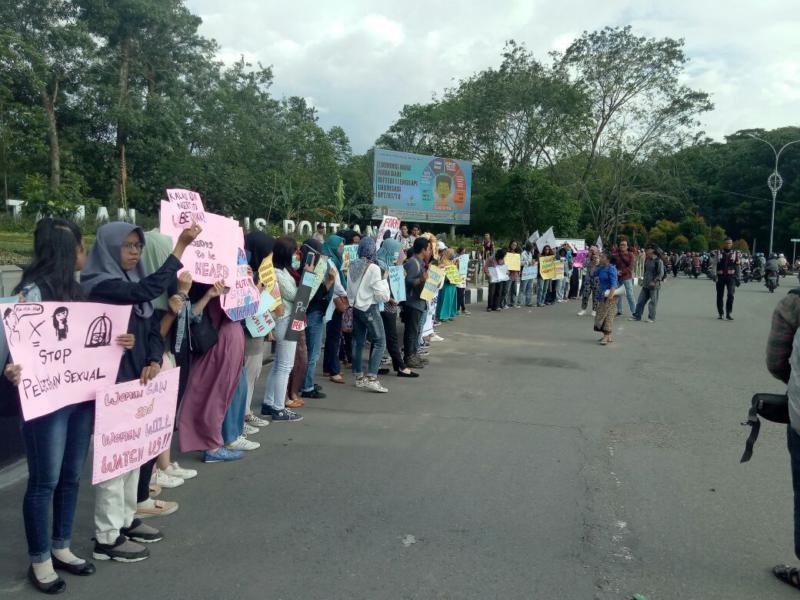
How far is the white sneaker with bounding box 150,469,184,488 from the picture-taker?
4.74 m

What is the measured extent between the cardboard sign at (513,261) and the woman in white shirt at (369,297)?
1007 centimetres

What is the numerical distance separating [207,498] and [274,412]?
2032 mm

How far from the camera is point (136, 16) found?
96.6 ft

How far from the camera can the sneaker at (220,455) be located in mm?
5297

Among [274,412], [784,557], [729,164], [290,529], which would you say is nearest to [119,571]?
[290,529]

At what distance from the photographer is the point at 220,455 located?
5324 millimetres

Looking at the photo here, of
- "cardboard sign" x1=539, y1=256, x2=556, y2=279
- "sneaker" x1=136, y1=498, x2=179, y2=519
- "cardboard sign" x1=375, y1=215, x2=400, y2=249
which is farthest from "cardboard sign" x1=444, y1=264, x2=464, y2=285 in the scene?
"sneaker" x1=136, y1=498, x2=179, y2=519

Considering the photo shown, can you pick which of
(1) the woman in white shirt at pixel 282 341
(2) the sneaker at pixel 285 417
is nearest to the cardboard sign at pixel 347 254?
(1) the woman in white shirt at pixel 282 341

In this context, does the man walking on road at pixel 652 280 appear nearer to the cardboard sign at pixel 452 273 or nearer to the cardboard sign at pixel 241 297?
the cardboard sign at pixel 452 273

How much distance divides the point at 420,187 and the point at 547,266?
1115 cm

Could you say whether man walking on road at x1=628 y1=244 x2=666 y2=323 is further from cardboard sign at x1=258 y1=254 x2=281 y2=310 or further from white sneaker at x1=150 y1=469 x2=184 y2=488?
white sneaker at x1=150 y1=469 x2=184 y2=488

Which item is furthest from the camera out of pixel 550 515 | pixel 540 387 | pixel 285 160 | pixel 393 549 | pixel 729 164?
pixel 729 164

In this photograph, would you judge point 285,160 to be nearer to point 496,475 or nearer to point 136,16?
point 136,16

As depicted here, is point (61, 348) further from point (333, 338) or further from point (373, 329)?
point (333, 338)
